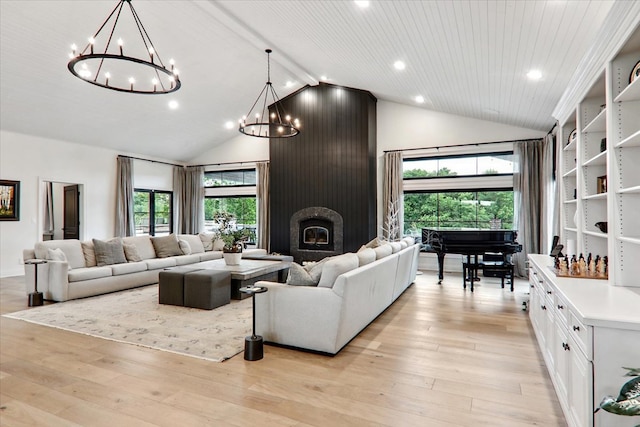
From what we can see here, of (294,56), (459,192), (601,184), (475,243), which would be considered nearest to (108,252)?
(294,56)

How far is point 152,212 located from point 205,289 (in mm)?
6669

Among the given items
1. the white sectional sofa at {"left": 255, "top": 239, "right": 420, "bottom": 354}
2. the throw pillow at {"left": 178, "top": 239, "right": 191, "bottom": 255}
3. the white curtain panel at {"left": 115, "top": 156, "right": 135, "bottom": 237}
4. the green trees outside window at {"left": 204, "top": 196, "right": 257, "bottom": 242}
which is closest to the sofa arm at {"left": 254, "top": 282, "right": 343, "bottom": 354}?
the white sectional sofa at {"left": 255, "top": 239, "right": 420, "bottom": 354}

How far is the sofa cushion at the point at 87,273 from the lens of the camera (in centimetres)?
548

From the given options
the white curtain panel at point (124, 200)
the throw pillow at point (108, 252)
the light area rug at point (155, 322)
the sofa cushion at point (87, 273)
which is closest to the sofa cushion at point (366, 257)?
the light area rug at point (155, 322)

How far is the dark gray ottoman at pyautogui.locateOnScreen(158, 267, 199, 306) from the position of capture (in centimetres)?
517

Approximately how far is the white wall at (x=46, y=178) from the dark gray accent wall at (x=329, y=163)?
13.6 feet

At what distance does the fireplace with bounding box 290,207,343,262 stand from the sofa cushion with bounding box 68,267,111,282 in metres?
4.26

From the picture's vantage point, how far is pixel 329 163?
29.1 ft

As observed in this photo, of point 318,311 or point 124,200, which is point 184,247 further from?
point 318,311

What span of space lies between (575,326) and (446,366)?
4.30 feet

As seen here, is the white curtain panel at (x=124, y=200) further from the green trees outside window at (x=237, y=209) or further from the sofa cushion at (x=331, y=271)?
the sofa cushion at (x=331, y=271)

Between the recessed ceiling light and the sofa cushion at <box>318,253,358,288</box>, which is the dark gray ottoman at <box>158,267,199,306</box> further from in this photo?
the recessed ceiling light

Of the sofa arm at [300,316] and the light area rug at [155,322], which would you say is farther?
the light area rug at [155,322]

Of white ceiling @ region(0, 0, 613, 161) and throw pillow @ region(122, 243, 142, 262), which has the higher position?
white ceiling @ region(0, 0, 613, 161)
